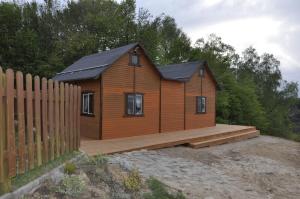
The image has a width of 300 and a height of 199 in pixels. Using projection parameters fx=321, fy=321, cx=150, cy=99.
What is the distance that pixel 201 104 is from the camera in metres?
18.1

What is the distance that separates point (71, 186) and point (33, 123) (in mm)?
1545

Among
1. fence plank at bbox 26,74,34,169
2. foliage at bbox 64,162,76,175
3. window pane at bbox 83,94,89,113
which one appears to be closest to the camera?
fence plank at bbox 26,74,34,169

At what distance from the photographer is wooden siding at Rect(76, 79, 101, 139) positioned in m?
12.9

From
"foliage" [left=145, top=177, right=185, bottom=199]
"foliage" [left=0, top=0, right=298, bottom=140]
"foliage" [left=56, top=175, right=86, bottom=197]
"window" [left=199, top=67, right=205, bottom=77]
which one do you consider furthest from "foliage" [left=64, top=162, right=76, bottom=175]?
"foliage" [left=0, top=0, right=298, bottom=140]

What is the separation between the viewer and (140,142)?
12.1 meters

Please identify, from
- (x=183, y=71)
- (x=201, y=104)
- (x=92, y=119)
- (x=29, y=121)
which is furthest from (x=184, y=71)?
(x=29, y=121)

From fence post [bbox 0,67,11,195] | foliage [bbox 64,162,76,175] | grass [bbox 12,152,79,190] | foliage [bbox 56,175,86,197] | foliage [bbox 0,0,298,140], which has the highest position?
foliage [bbox 0,0,298,140]

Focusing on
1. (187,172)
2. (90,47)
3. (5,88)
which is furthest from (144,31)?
(5,88)

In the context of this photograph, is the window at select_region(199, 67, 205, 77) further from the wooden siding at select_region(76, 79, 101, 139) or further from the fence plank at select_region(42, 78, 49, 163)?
the fence plank at select_region(42, 78, 49, 163)

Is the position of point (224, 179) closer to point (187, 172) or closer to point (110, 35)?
point (187, 172)

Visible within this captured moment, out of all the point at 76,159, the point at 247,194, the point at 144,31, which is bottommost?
the point at 247,194

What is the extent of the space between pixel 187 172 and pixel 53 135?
4.12m

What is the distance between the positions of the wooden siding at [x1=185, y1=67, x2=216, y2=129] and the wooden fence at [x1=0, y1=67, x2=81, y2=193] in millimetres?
10147

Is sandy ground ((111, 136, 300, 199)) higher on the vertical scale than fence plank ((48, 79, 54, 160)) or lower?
lower
